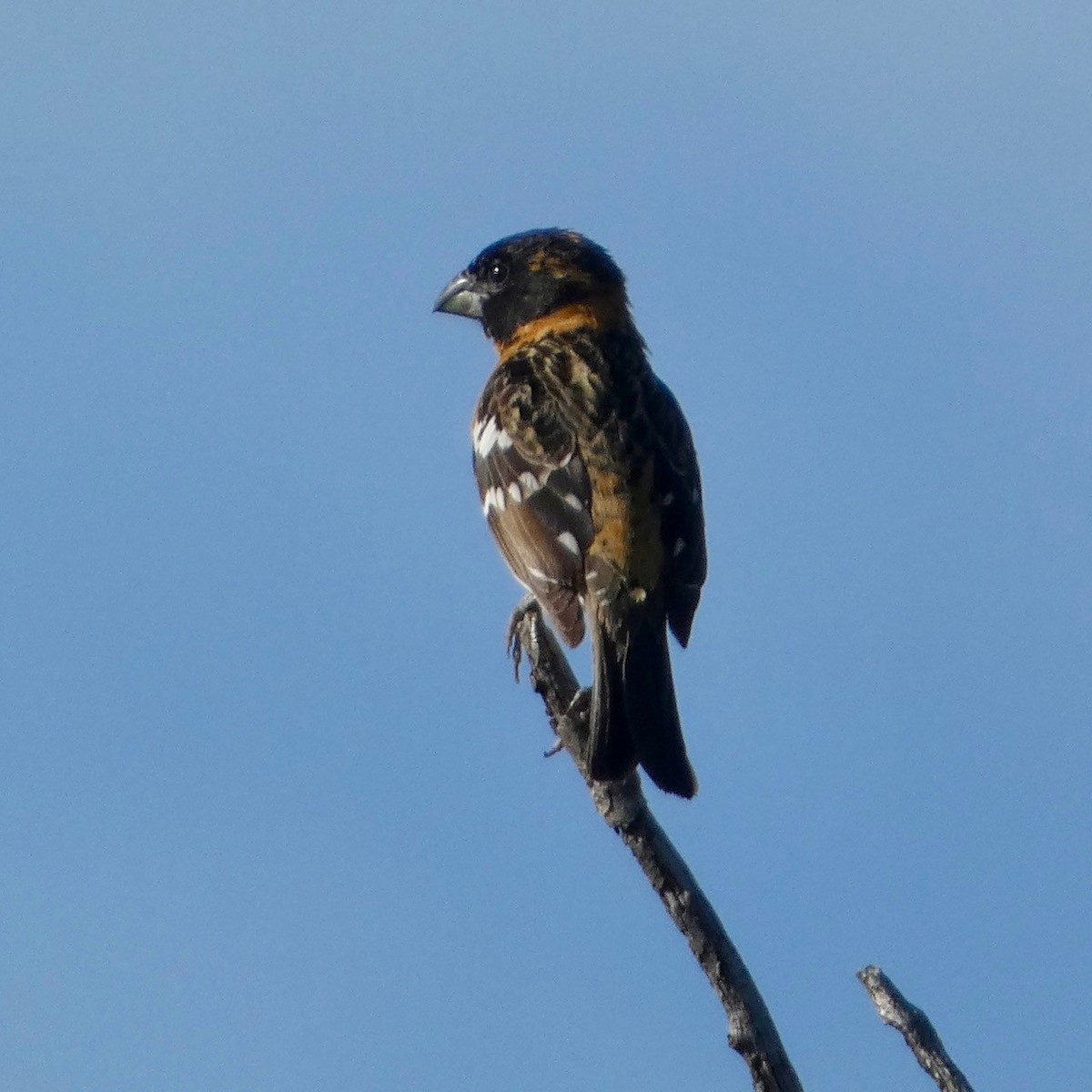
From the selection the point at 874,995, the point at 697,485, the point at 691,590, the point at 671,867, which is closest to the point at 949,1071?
the point at 874,995

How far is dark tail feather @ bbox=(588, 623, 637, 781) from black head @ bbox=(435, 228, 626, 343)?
263 centimetres

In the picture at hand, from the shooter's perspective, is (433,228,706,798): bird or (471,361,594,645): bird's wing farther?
(471,361,594,645): bird's wing

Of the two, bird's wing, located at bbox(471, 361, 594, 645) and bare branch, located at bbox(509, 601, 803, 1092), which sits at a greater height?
bird's wing, located at bbox(471, 361, 594, 645)

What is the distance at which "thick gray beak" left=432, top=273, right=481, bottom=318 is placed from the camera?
8.68 meters

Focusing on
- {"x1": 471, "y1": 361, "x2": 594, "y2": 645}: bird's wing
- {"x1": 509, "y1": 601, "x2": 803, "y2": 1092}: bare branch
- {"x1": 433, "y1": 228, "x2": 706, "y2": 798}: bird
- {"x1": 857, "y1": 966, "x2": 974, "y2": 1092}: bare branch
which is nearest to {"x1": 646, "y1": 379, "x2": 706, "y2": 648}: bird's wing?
{"x1": 433, "y1": 228, "x2": 706, "y2": 798}: bird

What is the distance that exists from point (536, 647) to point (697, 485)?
4.96 ft

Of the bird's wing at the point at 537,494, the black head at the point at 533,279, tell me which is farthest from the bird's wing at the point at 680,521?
the black head at the point at 533,279

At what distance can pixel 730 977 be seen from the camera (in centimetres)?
418

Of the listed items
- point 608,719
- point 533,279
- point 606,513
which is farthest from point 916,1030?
point 533,279

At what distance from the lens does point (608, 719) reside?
223 inches

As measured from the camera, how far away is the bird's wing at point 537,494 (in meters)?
6.35

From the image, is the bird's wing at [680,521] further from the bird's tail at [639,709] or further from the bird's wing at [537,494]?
the bird's wing at [537,494]

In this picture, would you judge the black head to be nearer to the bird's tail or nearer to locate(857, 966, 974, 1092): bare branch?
the bird's tail

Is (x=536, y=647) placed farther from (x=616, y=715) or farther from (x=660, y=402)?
(x=660, y=402)
